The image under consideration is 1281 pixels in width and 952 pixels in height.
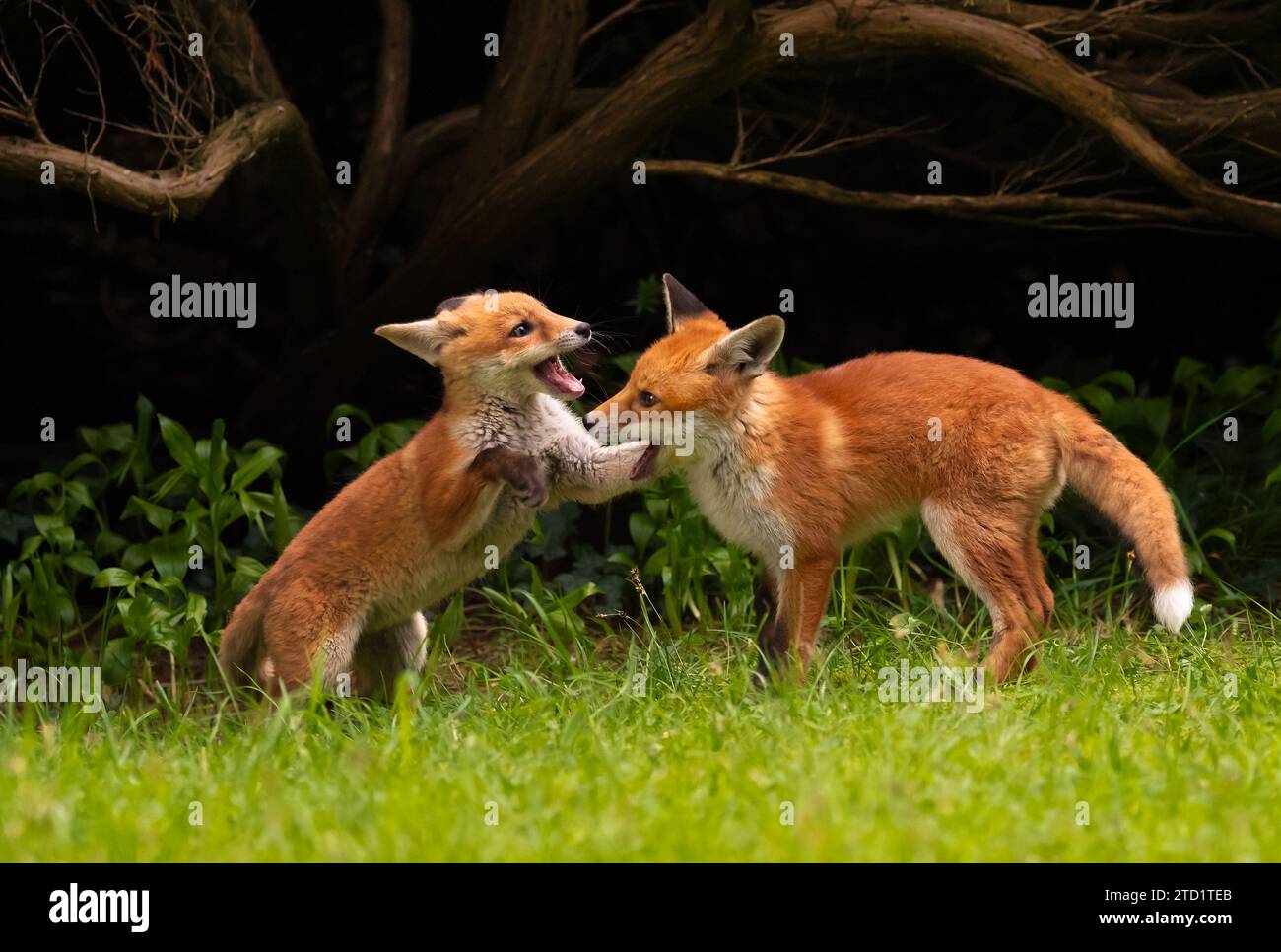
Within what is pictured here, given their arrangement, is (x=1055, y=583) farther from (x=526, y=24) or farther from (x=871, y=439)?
(x=526, y=24)

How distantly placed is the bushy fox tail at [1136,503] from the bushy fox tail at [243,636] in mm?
3197

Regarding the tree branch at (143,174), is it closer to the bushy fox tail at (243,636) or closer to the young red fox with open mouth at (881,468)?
the bushy fox tail at (243,636)

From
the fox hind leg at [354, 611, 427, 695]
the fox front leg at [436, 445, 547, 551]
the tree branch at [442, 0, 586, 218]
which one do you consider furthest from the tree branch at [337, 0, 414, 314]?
the fox front leg at [436, 445, 547, 551]

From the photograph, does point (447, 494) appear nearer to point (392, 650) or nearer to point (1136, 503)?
point (392, 650)

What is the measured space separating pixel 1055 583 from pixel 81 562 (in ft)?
15.5

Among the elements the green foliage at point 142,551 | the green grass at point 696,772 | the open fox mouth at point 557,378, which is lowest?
the green grass at point 696,772

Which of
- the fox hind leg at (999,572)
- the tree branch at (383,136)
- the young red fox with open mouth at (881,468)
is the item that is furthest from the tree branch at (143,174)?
the fox hind leg at (999,572)

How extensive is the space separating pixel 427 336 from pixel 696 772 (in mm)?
2334

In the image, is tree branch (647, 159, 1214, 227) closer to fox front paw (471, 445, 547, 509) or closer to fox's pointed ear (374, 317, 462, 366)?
fox's pointed ear (374, 317, 462, 366)

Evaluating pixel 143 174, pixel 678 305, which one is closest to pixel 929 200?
pixel 678 305

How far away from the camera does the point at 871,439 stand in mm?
5629

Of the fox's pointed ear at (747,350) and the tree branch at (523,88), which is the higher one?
the tree branch at (523,88)

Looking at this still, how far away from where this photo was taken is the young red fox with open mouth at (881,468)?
17.9ft

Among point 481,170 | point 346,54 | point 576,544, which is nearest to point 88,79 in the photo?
point 346,54
